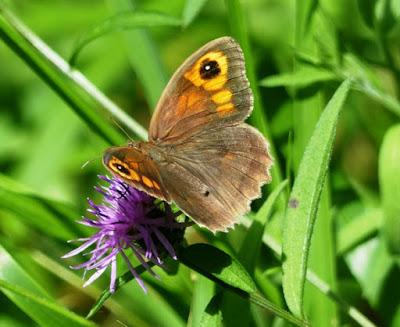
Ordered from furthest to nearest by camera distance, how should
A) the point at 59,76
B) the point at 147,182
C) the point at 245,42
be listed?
the point at 59,76 → the point at 245,42 → the point at 147,182

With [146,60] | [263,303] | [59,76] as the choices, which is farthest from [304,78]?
[263,303]

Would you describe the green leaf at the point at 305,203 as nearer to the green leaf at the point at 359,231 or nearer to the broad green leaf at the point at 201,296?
the broad green leaf at the point at 201,296

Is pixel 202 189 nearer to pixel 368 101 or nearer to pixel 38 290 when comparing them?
pixel 38 290

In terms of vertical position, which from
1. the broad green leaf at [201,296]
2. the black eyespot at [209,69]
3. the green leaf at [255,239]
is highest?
the black eyespot at [209,69]

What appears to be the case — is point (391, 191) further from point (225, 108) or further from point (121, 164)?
point (121, 164)

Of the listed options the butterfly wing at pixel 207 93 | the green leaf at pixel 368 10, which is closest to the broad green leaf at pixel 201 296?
the butterfly wing at pixel 207 93

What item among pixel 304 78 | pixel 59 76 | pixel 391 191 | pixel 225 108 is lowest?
pixel 391 191

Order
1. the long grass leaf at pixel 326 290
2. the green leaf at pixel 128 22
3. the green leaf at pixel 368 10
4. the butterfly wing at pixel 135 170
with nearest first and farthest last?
the butterfly wing at pixel 135 170, the long grass leaf at pixel 326 290, the green leaf at pixel 128 22, the green leaf at pixel 368 10
